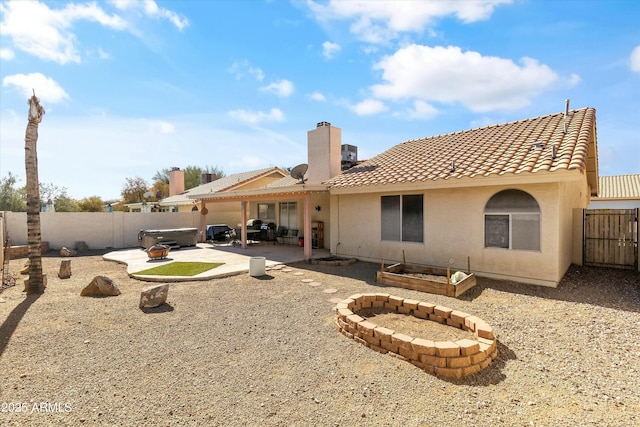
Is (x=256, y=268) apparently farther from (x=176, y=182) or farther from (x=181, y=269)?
(x=176, y=182)

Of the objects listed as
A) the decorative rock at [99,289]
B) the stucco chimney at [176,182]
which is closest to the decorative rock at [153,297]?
the decorative rock at [99,289]

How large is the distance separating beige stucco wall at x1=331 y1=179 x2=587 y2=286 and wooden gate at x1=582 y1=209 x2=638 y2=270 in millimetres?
500

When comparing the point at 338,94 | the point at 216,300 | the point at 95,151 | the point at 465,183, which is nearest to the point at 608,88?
the point at 465,183

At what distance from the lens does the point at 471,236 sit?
856cm

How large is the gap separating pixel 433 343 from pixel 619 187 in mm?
29290

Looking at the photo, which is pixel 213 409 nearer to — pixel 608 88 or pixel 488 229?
pixel 488 229

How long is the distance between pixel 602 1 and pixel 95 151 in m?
20.8

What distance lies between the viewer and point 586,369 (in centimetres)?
386

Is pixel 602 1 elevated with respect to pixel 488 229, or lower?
elevated

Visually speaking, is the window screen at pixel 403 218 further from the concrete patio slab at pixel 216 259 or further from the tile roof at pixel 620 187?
the tile roof at pixel 620 187

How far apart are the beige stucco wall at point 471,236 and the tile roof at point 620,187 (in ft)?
50.4

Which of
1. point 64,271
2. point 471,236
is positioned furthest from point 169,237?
point 471,236

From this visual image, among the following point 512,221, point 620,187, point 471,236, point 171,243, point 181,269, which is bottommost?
point 181,269

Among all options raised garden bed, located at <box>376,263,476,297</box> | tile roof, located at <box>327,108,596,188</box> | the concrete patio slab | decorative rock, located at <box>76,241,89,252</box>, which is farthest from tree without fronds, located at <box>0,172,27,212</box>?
raised garden bed, located at <box>376,263,476,297</box>
